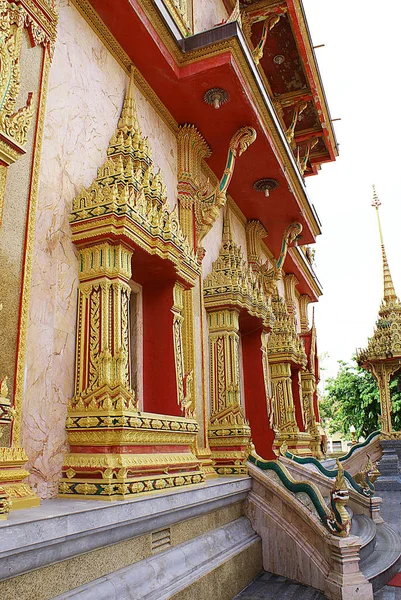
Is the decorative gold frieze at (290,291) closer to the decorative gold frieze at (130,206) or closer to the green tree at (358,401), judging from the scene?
the decorative gold frieze at (130,206)

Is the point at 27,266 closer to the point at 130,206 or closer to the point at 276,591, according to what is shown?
the point at 130,206

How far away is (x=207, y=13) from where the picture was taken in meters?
6.77

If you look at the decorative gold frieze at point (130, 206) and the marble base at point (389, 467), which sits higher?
the decorative gold frieze at point (130, 206)

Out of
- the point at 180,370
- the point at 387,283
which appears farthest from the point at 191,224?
the point at 387,283

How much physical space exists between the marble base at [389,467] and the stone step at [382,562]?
296 inches

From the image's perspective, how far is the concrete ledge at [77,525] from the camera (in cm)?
216

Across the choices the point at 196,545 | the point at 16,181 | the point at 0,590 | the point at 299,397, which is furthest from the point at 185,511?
the point at 299,397

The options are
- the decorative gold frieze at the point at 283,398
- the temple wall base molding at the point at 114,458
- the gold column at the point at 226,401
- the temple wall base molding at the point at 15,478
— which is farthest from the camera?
the decorative gold frieze at the point at 283,398

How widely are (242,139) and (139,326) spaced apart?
2.59 meters

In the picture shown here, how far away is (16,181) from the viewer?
118 inches

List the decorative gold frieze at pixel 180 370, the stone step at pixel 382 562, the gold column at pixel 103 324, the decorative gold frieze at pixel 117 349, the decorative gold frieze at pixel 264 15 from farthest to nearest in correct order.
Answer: the decorative gold frieze at pixel 264 15, the stone step at pixel 382 562, the decorative gold frieze at pixel 180 370, the gold column at pixel 103 324, the decorative gold frieze at pixel 117 349

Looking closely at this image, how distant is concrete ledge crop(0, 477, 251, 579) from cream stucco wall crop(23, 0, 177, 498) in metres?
0.47

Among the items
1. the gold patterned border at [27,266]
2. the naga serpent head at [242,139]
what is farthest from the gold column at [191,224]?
the gold patterned border at [27,266]

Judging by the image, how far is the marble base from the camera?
12945 millimetres
